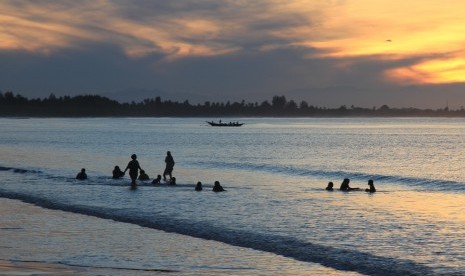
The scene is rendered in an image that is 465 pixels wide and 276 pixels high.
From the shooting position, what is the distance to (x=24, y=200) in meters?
32.8

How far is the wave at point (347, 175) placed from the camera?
170 feet

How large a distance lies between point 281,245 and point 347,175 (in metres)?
42.4

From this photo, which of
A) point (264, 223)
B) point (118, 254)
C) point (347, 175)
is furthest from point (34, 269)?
point (347, 175)

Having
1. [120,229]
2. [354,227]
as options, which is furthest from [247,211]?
[120,229]

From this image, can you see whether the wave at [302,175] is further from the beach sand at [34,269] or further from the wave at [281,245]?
the beach sand at [34,269]

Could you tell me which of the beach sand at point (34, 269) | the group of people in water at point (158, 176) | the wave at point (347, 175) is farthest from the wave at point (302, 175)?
the beach sand at point (34, 269)

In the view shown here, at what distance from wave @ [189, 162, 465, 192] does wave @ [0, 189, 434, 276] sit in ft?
92.4

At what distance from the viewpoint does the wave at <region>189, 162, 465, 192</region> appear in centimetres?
5185

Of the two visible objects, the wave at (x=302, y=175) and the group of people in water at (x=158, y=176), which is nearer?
the group of people in water at (x=158, y=176)

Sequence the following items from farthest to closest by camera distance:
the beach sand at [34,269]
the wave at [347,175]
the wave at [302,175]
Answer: the wave at [347,175], the wave at [302,175], the beach sand at [34,269]

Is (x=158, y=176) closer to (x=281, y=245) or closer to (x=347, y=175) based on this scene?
(x=281, y=245)

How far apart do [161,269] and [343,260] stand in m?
5.47

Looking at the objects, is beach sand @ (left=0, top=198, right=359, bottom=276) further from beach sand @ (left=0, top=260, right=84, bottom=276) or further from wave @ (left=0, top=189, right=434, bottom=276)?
wave @ (left=0, top=189, right=434, bottom=276)

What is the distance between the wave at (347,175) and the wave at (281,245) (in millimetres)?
28150
